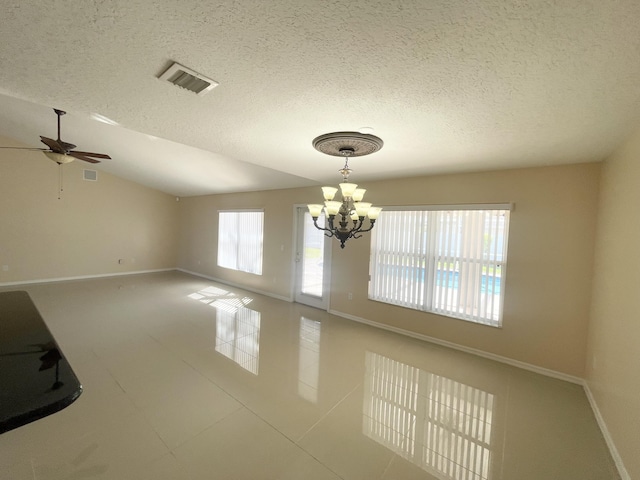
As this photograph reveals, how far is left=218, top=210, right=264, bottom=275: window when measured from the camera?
6.37 metres

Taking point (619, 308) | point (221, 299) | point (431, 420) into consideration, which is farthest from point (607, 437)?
point (221, 299)

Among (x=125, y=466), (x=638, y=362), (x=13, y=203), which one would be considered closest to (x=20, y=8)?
(x=125, y=466)

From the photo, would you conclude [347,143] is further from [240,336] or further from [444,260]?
[240,336]

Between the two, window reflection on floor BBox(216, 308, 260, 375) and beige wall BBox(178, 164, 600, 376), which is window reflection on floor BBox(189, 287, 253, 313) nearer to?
window reflection on floor BBox(216, 308, 260, 375)

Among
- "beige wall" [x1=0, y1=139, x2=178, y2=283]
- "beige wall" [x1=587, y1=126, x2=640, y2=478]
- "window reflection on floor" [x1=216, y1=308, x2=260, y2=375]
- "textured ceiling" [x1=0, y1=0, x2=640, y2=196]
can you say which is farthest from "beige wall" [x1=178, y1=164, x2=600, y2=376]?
"beige wall" [x1=0, y1=139, x2=178, y2=283]

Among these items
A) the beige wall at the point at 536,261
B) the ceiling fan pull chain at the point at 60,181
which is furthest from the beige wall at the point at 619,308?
the ceiling fan pull chain at the point at 60,181

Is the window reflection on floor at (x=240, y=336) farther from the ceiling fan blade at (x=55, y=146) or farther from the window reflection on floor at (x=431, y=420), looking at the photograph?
the ceiling fan blade at (x=55, y=146)

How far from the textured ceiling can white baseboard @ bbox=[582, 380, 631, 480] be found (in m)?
2.39

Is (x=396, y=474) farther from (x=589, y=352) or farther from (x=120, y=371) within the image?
(x=120, y=371)

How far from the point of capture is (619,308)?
201cm

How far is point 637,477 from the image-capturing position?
61.6 inches

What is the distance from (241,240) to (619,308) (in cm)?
655

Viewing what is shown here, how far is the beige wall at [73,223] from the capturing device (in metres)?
5.74

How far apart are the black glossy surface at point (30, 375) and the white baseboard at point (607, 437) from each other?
322 centimetres
